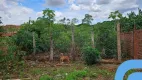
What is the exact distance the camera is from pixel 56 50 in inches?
508

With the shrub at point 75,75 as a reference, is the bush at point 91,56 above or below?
above

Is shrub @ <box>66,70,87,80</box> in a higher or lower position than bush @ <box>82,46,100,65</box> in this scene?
lower

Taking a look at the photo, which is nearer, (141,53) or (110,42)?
(141,53)

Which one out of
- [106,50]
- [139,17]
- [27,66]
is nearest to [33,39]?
[27,66]

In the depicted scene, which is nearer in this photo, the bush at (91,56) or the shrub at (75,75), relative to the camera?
the shrub at (75,75)

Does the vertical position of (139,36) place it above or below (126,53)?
above

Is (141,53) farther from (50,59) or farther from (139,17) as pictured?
(139,17)

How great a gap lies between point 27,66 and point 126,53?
18.1ft

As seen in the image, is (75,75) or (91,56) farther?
(91,56)

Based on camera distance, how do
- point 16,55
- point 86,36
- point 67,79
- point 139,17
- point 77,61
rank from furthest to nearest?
point 139,17 → point 86,36 → point 77,61 → point 16,55 → point 67,79

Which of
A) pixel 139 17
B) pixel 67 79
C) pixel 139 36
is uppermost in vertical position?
pixel 139 17

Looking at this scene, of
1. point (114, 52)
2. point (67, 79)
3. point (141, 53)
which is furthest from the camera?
point (114, 52)

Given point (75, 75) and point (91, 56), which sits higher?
point (91, 56)

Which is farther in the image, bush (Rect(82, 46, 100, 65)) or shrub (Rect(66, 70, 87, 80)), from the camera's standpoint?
bush (Rect(82, 46, 100, 65))
